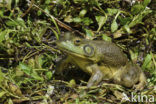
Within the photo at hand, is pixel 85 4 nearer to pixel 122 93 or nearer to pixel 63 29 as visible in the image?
pixel 63 29

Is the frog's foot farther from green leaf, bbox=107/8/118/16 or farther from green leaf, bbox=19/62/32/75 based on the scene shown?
green leaf, bbox=19/62/32/75

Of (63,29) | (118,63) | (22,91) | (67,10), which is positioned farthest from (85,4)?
(22,91)

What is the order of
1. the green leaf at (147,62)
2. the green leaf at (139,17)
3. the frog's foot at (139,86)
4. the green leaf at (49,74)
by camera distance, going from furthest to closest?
the green leaf at (139,17) → the green leaf at (147,62) → the frog's foot at (139,86) → the green leaf at (49,74)

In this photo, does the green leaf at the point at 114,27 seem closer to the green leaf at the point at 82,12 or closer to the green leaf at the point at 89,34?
the green leaf at the point at 89,34

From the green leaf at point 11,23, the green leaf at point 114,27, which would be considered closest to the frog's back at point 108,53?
the green leaf at point 114,27

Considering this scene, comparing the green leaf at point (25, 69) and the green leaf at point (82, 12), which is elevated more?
the green leaf at point (82, 12)
